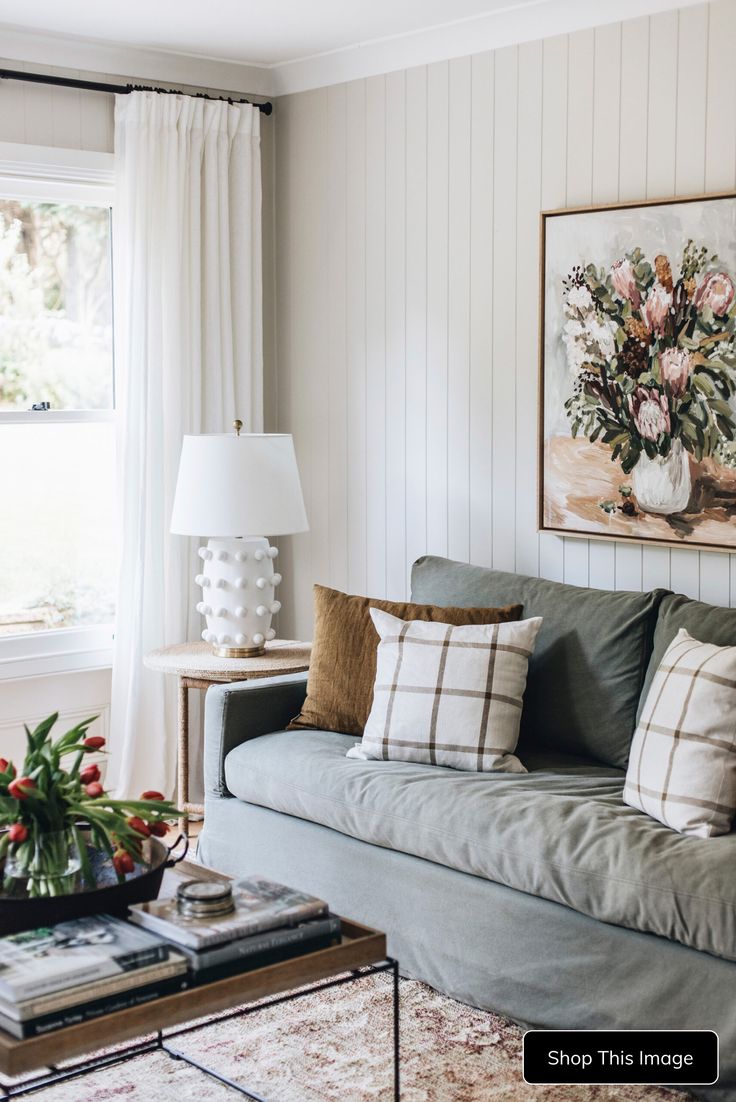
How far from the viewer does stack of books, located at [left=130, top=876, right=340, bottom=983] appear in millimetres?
2170

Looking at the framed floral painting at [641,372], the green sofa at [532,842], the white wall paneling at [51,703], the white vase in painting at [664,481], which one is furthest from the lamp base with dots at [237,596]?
the white vase in painting at [664,481]

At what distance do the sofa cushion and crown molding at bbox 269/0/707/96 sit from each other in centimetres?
211

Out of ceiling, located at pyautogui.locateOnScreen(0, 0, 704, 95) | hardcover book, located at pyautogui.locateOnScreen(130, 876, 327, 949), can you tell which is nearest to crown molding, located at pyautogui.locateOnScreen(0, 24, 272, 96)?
ceiling, located at pyautogui.locateOnScreen(0, 0, 704, 95)

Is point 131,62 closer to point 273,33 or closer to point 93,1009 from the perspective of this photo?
point 273,33

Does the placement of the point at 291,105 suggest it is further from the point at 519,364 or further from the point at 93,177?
the point at 519,364

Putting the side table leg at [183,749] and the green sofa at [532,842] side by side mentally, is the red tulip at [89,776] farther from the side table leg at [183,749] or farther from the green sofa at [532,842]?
the side table leg at [183,749]

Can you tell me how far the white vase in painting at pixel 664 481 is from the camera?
360 centimetres

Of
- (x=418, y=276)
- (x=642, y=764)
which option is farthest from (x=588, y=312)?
(x=642, y=764)

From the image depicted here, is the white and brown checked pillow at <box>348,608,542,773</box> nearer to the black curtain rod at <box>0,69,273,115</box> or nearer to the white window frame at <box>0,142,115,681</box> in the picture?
the white window frame at <box>0,142,115,681</box>

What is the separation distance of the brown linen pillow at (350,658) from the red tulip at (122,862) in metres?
1.32

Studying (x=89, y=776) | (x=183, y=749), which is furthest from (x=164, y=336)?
(x=89, y=776)

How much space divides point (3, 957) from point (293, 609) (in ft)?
9.45

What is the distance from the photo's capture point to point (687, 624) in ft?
10.7

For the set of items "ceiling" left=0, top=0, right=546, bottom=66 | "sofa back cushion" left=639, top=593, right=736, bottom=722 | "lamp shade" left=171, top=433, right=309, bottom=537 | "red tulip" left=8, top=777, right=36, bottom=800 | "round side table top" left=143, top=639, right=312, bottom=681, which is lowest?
"round side table top" left=143, top=639, right=312, bottom=681
